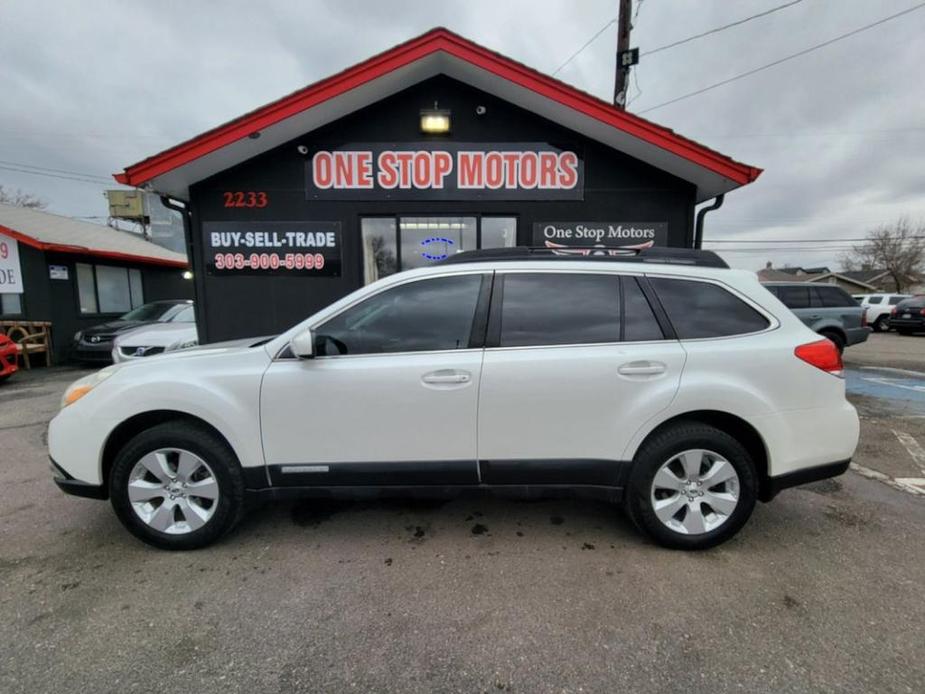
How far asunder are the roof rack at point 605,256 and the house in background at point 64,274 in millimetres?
10980

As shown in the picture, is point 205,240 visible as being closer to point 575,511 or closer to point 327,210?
point 327,210

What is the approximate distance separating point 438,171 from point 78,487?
16.4ft

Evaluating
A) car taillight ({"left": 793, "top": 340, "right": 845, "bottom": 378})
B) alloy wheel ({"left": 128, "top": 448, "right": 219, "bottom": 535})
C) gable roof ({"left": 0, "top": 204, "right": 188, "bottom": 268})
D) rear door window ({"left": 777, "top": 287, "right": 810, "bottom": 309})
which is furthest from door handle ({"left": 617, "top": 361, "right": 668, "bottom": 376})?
gable roof ({"left": 0, "top": 204, "right": 188, "bottom": 268})

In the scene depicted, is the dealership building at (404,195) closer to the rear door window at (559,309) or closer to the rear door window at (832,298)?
the rear door window at (559,309)

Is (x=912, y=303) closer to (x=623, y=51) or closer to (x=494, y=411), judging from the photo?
(x=623, y=51)

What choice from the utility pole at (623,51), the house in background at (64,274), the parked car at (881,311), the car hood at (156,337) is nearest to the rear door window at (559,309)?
the car hood at (156,337)

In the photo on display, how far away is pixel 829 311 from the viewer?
10.1m

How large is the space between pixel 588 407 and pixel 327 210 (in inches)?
188

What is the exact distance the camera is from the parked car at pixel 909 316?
17.5 meters

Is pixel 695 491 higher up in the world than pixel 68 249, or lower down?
lower down

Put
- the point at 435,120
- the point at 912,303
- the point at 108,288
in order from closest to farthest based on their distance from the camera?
1. the point at 435,120
2. the point at 108,288
3. the point at 912,303

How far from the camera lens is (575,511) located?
337cm

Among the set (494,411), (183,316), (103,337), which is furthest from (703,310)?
(103,337)

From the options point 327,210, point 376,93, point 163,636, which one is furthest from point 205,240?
point 163,636
